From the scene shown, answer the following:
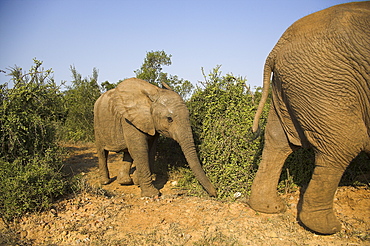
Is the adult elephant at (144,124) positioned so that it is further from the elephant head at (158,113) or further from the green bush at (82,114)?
the green bush at (82,114)

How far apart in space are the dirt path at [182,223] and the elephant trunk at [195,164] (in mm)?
225

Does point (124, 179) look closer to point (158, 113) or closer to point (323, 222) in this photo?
point (158, 113)

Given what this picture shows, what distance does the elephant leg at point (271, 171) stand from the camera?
14.0 feet

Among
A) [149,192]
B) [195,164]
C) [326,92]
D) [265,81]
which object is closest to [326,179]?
[326,92]

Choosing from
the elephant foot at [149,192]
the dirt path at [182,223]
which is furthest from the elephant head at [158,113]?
the elephant foot at [149,192]

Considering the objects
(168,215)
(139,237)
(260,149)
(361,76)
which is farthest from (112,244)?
(361,76)

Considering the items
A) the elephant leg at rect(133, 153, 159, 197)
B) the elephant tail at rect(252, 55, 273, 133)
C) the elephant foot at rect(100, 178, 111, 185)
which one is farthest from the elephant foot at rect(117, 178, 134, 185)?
the elephant tail at rect(252, 55, 273, 133)

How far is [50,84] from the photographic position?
6.13 meters

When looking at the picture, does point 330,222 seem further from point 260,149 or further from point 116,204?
point 116,204

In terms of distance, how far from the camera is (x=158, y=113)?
5.66 m

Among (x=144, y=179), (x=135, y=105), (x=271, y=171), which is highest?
(x=135, y=105)

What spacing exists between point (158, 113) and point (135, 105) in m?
0.57

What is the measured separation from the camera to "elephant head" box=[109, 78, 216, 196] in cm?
532

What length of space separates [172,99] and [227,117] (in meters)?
1.07
